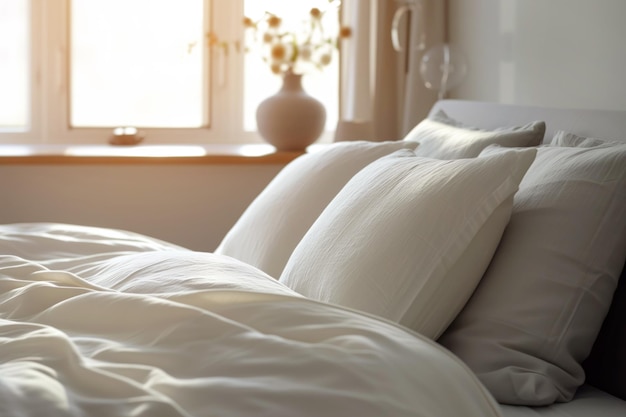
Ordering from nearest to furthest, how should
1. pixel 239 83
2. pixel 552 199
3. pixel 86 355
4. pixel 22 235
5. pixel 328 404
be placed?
1. pixel 328 404
2. pixel 86 355
3. pixel 552 199
4. pixel 22 235
5. pixel 239 83

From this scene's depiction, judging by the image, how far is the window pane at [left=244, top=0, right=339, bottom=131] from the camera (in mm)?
4461

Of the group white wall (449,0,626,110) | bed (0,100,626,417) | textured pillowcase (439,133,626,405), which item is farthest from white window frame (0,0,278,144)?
textured pillowcase (439,133,626,405)

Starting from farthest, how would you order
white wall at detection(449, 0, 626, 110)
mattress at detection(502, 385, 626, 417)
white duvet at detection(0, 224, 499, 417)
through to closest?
white wall at detection(449, 0, 626, 110) < mattress at detection(502, 385, 626, 417) < white duvet at detection(0, 224, 499, 417)

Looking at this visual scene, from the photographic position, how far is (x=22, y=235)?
239 cm

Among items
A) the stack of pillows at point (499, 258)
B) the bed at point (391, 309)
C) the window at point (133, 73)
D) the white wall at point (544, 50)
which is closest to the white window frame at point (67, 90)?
the window at point (133, 73)

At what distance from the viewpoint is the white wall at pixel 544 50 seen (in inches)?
116

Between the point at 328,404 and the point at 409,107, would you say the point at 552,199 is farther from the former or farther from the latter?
the point at 409,107

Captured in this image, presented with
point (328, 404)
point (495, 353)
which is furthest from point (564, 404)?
point (328, 404)

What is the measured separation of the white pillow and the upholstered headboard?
0.73 ft

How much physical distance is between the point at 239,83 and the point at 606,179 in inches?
122

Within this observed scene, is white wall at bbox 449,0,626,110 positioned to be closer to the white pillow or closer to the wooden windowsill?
the wooden windowsill

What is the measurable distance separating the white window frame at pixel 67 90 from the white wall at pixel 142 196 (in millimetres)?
617

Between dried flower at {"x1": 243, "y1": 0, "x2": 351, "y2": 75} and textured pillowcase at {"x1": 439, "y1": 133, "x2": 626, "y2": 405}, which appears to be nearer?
textured pillowcase at {"x1": 439, "y1": 133, "x2": 626, "y2": 405}

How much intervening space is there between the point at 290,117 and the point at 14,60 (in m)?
1.30
